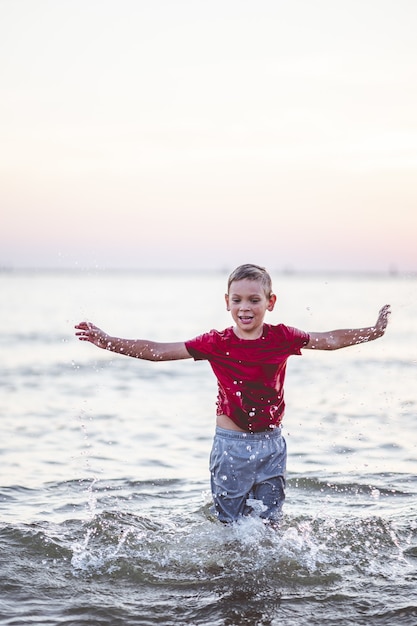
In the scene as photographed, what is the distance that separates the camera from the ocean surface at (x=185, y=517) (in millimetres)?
4668

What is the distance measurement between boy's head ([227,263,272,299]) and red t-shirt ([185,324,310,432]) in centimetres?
29

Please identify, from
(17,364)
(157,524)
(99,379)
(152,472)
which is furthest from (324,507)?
(17,364)

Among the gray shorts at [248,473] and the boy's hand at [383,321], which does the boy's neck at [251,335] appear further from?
the boy's hand at [383,321]

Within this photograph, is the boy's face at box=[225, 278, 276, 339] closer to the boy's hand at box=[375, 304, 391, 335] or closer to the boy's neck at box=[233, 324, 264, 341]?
the boy's neck at box=[233, 324, 264, 341]

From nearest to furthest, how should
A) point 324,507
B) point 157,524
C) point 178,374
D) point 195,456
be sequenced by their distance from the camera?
point 157,524 < point 324,507 < point 195,456 < point 178,374

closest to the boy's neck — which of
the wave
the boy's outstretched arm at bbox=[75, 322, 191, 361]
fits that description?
the boy's outstretched arm at bbox=[75, 322, 191, 361]

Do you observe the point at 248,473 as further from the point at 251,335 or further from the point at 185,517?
the point at 185,517

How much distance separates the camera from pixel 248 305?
5.12 meters

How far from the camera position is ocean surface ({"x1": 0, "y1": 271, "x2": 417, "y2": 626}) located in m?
4.67

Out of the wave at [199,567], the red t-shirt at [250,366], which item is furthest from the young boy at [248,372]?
the wave at [199,567]

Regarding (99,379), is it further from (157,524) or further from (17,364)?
(157,524)

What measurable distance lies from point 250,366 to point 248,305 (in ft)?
1.28

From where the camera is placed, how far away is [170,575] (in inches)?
203

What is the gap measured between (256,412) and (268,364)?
1.07 ft
